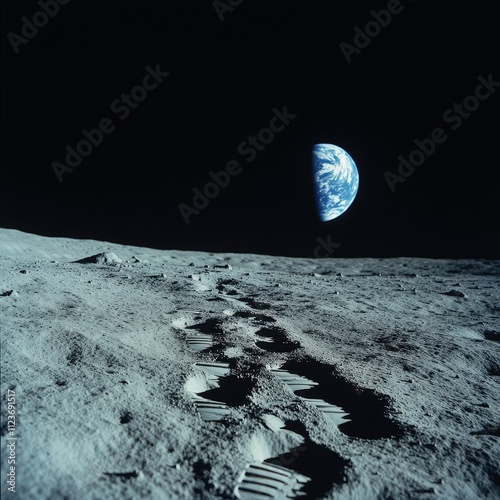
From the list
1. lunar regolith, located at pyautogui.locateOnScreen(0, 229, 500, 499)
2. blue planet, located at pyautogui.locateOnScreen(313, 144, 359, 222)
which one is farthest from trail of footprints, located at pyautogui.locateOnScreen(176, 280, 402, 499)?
blue planet, located at pyautogui.locateOnScreen(313, 144, 359, 222)

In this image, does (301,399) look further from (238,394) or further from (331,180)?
(331,180)

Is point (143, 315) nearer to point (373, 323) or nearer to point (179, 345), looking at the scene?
point (179, 345)

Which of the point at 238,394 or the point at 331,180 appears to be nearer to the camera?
the point at 238,394

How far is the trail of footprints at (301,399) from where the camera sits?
1.17m

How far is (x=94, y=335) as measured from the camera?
1.94 m

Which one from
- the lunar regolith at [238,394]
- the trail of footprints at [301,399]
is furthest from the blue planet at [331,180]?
the trail of footprints at [301,399]

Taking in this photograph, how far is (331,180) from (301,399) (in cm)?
548

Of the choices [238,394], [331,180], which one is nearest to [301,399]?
[238,394]

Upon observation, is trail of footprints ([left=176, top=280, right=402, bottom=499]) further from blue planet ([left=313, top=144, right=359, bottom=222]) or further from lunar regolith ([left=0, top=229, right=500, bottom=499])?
blue planet ([left=313, top=144, right=359, bottom=222])

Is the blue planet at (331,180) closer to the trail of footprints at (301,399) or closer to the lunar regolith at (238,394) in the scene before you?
the lunar regolith at (238,394)

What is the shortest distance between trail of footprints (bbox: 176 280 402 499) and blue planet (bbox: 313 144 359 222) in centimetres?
476

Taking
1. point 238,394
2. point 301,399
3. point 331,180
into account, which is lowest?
point 238,394

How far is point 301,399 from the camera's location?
1.61m

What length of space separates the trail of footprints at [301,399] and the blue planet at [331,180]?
15.6ft
